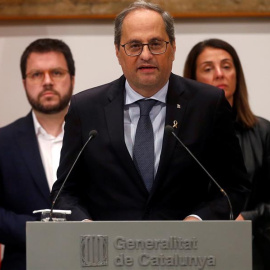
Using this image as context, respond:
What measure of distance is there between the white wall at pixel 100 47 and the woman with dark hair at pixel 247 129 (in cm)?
43

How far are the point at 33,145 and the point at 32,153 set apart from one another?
5cm

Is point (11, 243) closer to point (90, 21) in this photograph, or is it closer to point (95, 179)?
point (95, 179)

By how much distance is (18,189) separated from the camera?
353 cm

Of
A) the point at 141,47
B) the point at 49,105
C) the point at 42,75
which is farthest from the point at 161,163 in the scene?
the point at 42,75

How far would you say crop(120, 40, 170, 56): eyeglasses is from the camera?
104 inches

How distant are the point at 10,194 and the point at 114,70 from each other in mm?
1113

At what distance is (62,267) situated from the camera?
2.09 meters

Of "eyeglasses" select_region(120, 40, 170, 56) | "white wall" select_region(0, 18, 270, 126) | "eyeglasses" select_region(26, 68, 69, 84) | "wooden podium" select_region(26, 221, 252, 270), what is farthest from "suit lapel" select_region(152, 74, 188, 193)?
"white wall" select_region(0, 18, 270, 126)

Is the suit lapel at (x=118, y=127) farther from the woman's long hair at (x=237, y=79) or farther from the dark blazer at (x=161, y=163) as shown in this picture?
the woman's long hair at (x=237, y=79)

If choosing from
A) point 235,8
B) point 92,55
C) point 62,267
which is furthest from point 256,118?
point 62,267

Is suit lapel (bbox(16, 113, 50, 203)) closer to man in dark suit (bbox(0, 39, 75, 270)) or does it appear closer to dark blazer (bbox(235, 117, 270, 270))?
man in dark suit (bbox(0, 39, 75, 270))

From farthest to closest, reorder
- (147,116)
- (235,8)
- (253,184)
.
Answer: (235,8), (253,184), (147,116)

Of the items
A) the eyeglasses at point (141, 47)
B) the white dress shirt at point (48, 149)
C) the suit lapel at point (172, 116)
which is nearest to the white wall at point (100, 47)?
the white dress shirt at point (48, 149)

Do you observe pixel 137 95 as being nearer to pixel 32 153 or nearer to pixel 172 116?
pixel 172 116
